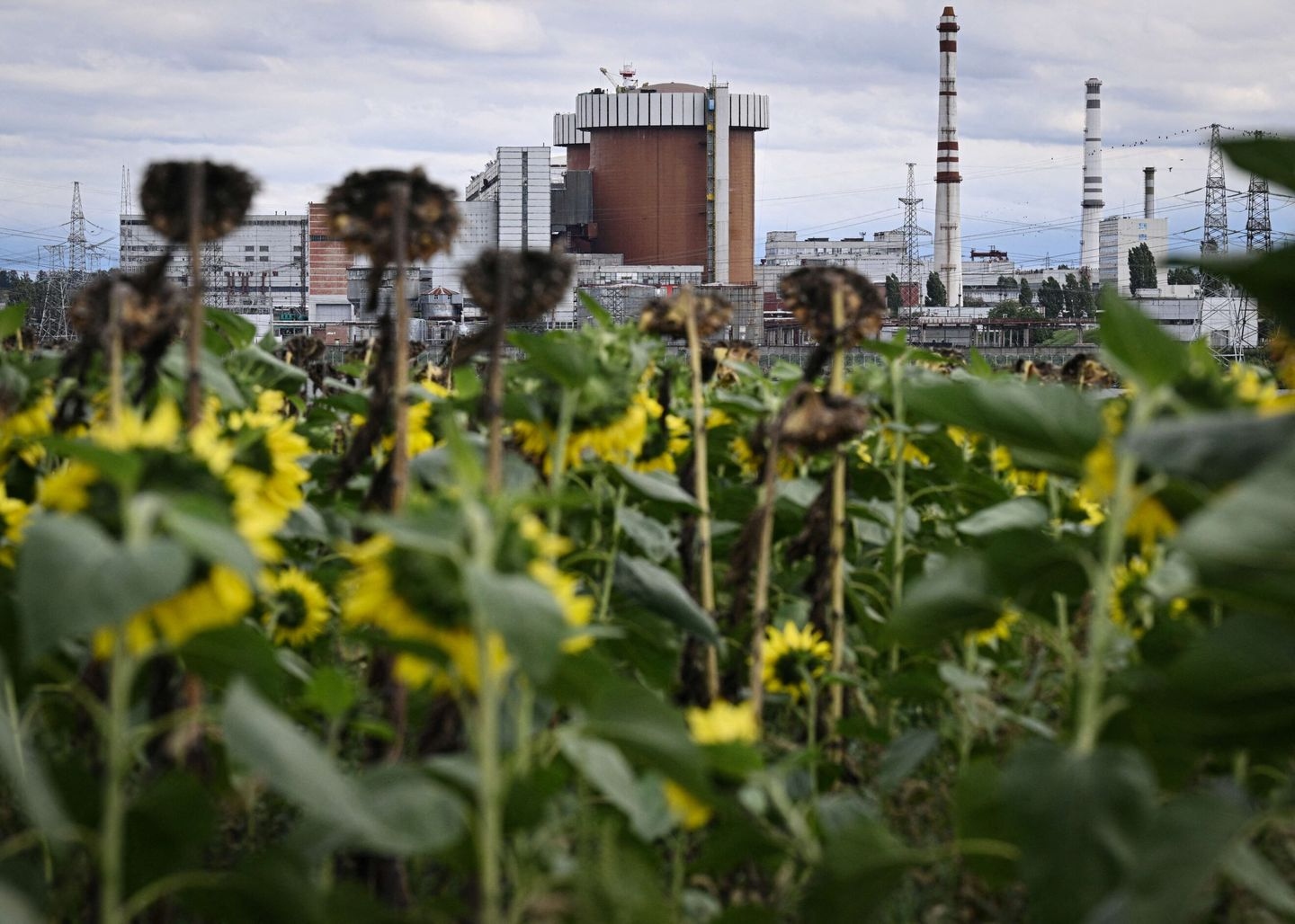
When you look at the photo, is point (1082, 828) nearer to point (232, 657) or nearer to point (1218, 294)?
point (232, 657)

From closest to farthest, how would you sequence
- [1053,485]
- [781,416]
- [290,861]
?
1. [290,861]
2. [781,416]
3. [1053,485]

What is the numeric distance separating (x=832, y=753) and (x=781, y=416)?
1.46ft

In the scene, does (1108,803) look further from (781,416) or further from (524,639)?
(781,416)

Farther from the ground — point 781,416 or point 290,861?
point 781,416

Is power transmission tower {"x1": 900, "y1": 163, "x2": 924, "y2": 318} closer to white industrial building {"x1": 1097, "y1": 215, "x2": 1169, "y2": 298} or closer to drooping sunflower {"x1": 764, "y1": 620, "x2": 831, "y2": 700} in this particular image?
white industrial building {"x1": 1097, "y1": 215, "x2": 1169, "y2": 298}

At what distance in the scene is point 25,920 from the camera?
0.65 m

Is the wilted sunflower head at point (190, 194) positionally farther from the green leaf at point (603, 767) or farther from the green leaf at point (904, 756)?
the green leaf at point (904, 756)

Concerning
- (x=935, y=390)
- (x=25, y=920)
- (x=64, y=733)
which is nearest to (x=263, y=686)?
(x=25, y=920)

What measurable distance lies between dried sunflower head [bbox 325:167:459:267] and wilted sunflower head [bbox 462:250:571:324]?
47 millimetres

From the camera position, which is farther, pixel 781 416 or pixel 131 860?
pixel 781 416

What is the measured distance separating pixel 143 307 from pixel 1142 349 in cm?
64

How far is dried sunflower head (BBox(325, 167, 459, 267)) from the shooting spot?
104 cm

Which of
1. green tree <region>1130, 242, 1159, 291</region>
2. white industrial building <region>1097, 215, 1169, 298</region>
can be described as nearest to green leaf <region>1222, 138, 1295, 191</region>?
green tree <region>1130, 242, 1159, 291</region>

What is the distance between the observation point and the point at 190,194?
101 centimetres
